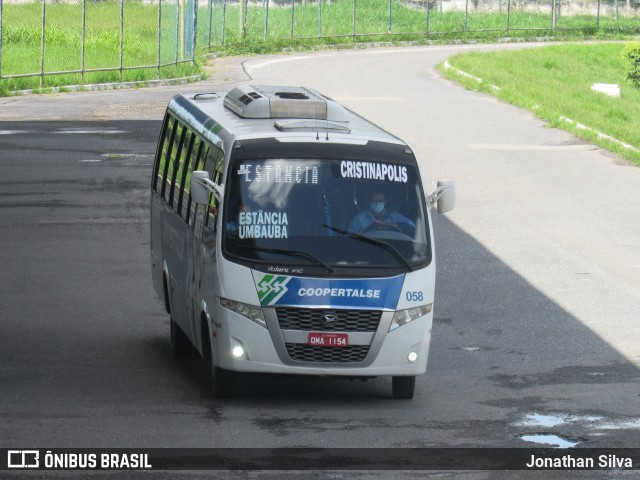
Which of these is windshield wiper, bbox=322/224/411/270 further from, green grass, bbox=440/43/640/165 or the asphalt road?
green grass, bbox=440/43/640/165

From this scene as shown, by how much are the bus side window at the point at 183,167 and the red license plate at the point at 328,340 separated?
2871 mm

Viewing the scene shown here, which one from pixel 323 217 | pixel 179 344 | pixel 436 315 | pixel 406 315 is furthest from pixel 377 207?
pixel 436 315

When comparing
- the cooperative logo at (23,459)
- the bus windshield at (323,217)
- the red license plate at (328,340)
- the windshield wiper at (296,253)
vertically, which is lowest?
the cooperative logo at (23,459)

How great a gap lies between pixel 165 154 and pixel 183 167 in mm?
1365

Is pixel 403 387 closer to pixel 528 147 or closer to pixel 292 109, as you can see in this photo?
pixel 292 109

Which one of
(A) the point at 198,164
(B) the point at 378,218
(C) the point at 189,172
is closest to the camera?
(B) the point at 378,218

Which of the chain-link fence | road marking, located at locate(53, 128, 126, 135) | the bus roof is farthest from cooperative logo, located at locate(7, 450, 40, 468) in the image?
the chain-link fence

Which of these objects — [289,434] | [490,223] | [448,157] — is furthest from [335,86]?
[289,434]

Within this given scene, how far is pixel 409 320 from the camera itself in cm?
1233

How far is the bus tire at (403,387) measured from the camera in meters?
12.6

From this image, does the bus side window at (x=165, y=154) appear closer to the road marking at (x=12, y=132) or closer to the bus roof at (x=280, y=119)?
the bus roof at (x=280, y=119)

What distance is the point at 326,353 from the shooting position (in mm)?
12109

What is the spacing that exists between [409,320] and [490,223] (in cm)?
1033

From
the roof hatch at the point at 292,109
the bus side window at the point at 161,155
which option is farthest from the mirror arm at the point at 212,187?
the bus side window at the point at 161,155
